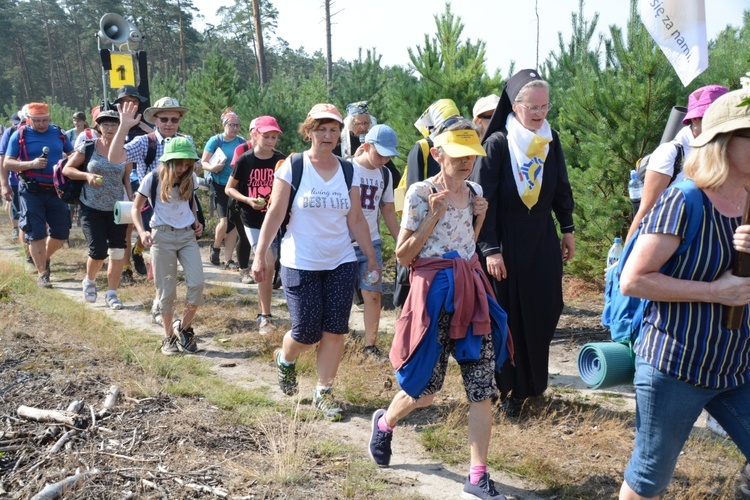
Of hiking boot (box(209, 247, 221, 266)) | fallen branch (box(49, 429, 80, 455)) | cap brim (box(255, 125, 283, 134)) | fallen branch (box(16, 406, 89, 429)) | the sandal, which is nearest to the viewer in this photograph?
fallen branch (box(49, 429, 80, 455))

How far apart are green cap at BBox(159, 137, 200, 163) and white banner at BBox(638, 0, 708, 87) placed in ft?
11.5

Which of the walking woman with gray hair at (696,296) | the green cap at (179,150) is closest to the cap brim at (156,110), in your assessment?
the green cap at (179,150)

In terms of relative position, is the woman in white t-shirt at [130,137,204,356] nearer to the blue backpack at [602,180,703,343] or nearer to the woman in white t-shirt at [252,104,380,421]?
the woman in white t-shirt at [252,104,380,421]

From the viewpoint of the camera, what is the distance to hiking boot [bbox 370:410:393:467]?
12.6 ft

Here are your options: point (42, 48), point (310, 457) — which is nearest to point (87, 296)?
point (310, 457)

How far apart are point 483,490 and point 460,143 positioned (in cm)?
164

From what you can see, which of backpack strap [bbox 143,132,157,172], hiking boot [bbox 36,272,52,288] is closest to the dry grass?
backpack strap [bbox 143,132,157,172]

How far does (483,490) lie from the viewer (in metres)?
3.40

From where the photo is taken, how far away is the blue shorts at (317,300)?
453 cm

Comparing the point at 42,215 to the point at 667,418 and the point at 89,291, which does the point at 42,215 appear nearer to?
the point at 89,291

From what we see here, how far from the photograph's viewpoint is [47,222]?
8781 millimetres

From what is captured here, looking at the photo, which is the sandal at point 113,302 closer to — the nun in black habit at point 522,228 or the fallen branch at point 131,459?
the fallen branch at point 131,459

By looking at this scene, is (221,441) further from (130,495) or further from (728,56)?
(728,56)

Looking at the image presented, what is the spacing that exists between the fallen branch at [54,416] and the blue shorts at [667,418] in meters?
2.97
